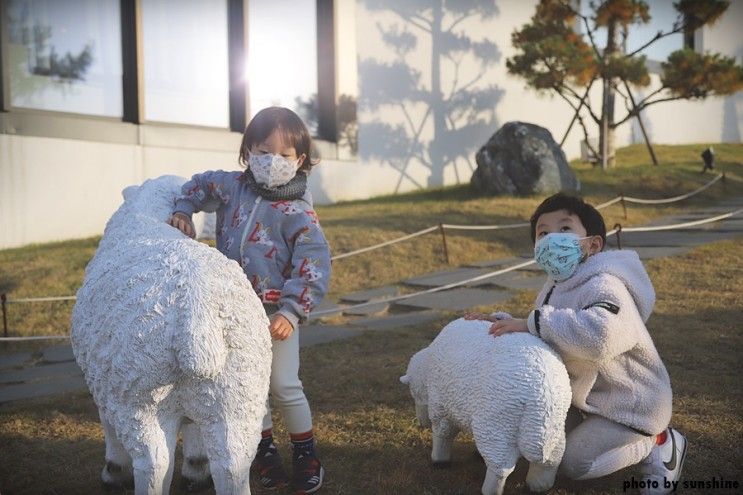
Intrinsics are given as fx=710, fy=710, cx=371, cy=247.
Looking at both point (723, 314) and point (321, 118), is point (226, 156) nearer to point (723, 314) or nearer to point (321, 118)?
point (321, 118)

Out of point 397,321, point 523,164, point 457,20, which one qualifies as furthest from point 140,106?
point 457,20

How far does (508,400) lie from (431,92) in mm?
11323

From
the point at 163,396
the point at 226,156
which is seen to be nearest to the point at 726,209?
the point at 226,156

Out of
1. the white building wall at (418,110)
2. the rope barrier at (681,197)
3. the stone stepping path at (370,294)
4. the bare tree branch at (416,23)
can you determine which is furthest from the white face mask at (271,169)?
the bare tree branch at (416,23)

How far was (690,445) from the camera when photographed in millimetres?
2988

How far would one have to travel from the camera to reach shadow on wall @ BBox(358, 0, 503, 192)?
12.3m

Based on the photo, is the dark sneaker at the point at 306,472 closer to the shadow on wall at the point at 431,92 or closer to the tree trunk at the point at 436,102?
the shadow on wall at the point at 431,92

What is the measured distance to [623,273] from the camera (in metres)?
2.64

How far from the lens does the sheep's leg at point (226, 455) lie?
2055 mm

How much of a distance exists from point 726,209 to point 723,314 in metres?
5.88

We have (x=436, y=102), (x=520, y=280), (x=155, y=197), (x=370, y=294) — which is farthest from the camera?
(x=436, y=102)

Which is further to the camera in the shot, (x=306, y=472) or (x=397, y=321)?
(x=397, y=321)

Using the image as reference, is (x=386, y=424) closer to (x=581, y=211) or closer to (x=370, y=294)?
(x=581, y=211)

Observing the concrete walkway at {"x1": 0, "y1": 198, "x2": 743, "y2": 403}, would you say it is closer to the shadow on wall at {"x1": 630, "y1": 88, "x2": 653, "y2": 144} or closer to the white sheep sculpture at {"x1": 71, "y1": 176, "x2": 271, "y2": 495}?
the white sheep sculpture at {"x1": 71, "y1": 176, "x2": 271, "y2": 495}
